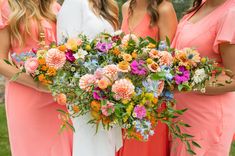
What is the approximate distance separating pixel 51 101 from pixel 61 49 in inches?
33.3

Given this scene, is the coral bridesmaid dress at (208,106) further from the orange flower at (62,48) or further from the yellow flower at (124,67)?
the orange flower at (62,48)

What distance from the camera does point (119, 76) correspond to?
2.91 metres

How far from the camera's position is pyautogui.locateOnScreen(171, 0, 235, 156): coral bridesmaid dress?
3.34 m

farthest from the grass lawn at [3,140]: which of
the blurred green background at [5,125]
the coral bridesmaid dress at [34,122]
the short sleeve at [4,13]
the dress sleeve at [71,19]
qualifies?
the dress sleeve at [71,19]

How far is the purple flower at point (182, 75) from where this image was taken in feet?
9.68

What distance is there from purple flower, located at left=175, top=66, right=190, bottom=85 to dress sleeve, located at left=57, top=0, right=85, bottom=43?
29.1 inches

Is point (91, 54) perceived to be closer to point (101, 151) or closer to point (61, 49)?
point (61, 49)

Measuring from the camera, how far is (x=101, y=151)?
333cm

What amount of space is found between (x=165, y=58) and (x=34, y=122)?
4.12ft

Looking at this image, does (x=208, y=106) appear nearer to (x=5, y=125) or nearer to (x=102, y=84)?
(x=102, y=84)

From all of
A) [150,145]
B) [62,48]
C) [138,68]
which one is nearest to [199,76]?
[138,68]

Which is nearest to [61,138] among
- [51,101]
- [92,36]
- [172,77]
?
[51,101]

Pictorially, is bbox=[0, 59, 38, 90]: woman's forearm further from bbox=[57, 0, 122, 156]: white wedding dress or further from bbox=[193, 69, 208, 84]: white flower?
bbox=[193, 69, 208, 84]: white flower

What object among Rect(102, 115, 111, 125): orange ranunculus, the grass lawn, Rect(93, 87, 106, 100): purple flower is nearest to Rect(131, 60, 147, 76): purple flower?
Rect(93, 87, 106, 100): purple flower
